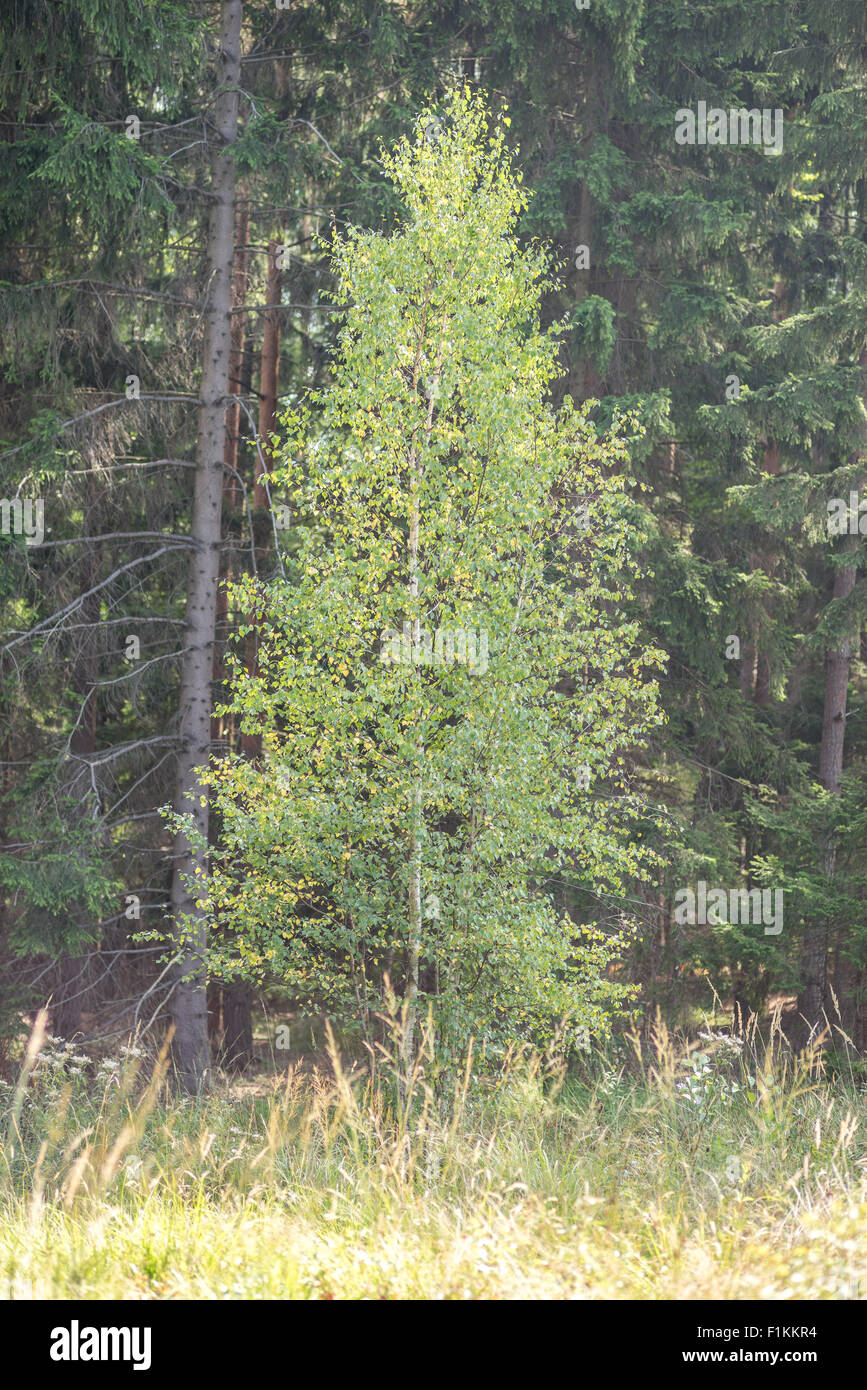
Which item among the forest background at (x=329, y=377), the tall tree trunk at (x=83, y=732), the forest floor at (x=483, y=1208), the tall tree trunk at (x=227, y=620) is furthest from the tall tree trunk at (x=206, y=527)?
the forest floor at (x=483, y=1208)

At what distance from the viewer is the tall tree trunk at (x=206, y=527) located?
404 inches

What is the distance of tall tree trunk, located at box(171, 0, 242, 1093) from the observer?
1027 centimetres

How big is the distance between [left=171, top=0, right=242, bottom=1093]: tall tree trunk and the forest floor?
4.16 m

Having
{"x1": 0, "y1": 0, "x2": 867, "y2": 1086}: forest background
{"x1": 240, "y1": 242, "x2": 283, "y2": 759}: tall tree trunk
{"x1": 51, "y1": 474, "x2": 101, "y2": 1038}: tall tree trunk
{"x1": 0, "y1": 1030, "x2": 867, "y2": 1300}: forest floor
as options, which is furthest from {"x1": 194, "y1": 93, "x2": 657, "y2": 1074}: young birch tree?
{"x1": 240, "y1": 242, "x2": 283, "y2": 759}: tall tree trunk

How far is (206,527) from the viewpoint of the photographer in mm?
10633

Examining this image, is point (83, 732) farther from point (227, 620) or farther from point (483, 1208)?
point (483, 1208)

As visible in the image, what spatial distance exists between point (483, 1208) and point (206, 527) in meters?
7.90

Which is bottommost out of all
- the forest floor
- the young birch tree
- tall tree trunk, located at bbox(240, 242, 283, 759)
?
the forest floor

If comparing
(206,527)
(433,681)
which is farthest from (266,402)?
(433,681)

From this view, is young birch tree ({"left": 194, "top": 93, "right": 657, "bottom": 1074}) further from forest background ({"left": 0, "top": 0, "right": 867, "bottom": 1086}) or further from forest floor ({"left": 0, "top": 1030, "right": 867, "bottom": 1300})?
forest background ({"left": 0, "top": 0, "right": 867, "bottom": 1086})

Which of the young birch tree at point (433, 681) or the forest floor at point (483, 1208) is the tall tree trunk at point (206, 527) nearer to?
the young birch tree at point (433, 681)

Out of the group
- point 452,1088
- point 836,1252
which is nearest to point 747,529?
point 452,1088

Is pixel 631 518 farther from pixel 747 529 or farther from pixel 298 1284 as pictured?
pixel 298 1284

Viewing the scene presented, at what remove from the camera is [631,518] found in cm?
1150
